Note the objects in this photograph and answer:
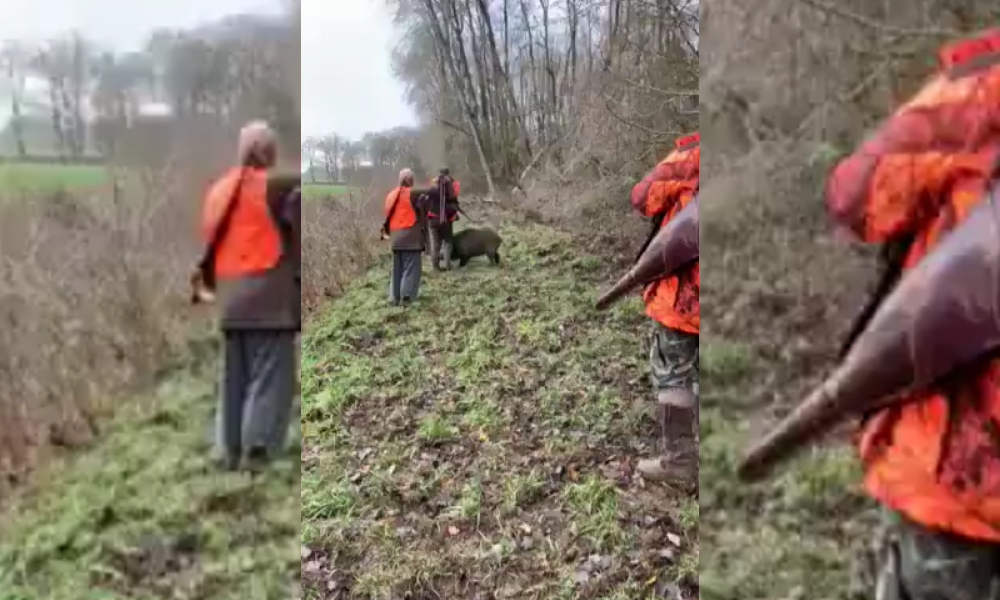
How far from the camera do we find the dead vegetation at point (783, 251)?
1.44ft

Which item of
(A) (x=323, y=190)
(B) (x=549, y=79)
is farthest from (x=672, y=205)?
(B) (x=549, y=79)

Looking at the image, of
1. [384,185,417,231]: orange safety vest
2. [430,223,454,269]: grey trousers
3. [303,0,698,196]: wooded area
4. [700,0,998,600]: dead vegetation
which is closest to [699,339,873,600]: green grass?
[700,0,998,600]: dead vegetation

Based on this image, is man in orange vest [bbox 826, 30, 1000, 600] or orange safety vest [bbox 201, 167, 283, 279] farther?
orange safety vest [bbox 201, 167, 283, 279]

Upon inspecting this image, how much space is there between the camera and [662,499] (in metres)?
1.78

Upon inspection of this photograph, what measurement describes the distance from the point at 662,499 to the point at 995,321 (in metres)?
1.51

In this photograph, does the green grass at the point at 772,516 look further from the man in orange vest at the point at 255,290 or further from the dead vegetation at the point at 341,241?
the dead vegetation at the point at 341,241

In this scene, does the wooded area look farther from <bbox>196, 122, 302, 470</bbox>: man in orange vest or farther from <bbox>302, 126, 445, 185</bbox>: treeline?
<bbox>196, 122, 302, 470</bbox>: man in orange vest

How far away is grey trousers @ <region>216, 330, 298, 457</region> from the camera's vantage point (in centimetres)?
60

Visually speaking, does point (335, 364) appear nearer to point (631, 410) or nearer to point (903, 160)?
point (631, 410)

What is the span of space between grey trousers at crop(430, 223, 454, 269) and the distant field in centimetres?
46

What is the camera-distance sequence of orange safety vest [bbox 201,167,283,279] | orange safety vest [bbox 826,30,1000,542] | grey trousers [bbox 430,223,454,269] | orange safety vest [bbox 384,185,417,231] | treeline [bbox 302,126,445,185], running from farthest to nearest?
1. grey trousers [bbox 430,223,454,269]
2. orange safety vest [bbox 384,185,417,231]
3. treeline [bbox 302,126,445,185]
4. orange safety vest [bbox 201,167,283,279]
5. orange safety vest [bbox 826,30,1000,542]

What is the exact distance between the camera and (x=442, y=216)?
191cm

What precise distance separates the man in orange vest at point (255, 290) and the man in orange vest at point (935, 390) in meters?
0.44

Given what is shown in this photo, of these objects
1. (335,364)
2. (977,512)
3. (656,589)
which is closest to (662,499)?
(656,589)
